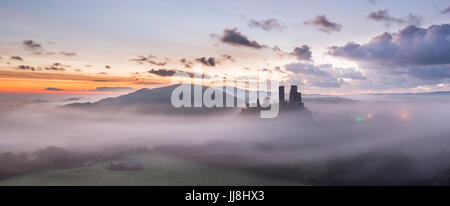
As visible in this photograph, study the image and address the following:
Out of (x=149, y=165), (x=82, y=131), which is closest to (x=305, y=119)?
(x=149, y=165)

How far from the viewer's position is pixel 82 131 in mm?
178875

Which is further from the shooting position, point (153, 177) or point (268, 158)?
point (268, 158)

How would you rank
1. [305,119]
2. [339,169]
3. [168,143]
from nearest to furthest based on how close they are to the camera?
[339,169], [168,143], [305,119]

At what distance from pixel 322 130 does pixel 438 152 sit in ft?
172
